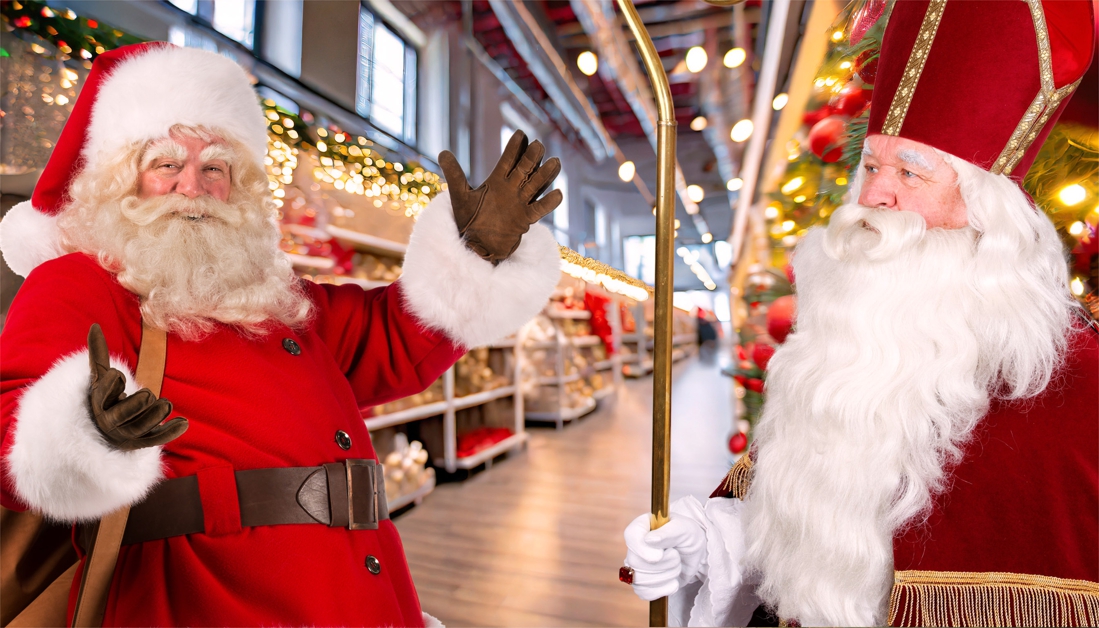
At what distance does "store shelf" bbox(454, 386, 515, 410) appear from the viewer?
3.19 m

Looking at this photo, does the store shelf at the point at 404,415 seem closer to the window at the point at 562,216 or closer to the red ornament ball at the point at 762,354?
the window at the point at 562,216

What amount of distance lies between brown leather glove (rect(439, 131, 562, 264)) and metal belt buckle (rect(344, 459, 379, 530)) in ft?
1.42

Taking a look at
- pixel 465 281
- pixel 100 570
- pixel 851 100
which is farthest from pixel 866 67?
pixel 100 570

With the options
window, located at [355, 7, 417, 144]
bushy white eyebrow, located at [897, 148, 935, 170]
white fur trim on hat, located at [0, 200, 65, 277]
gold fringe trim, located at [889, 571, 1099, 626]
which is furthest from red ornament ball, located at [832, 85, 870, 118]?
white fur trim on hat, located at [0, 200, 65, 277]

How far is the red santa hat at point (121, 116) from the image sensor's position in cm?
90

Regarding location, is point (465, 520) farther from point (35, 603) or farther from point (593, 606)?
point (35, 603)

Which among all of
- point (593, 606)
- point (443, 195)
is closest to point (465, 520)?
point (593, 606)

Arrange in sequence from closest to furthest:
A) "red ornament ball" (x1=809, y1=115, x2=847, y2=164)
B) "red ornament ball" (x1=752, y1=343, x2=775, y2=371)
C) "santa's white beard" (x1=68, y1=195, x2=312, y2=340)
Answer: "santa's white beard" (x1=68, y1=195, x2=312, y2=340), "red ornament ball" (x1=809, y1=115, x2=847, y2=164), "red ornament ball" (x1=752, y1=343, x2=775, y2=371)

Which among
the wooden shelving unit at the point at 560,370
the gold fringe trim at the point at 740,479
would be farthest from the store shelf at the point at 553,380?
the gold fringe trim at the point at 740,479

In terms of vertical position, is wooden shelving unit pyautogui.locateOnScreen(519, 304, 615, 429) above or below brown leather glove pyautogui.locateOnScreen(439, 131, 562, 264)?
below

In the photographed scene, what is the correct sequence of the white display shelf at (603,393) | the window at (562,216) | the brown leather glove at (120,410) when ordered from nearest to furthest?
the brown leather glove at (120,410), the window at (562,216), the white display shelf at (603,393)

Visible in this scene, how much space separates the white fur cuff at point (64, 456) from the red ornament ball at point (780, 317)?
1.24m

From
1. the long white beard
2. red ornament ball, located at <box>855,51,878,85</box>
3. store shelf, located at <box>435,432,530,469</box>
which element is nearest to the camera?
the long white beard

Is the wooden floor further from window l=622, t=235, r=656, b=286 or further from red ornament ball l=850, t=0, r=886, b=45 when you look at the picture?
red ornament ball l=850, t=0, r=886, b=45
